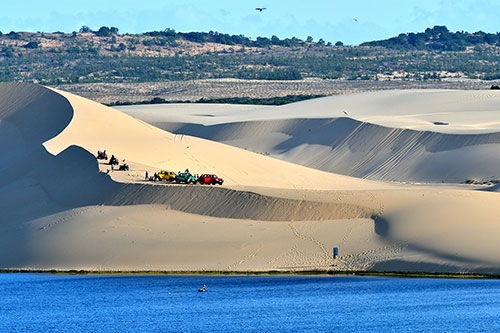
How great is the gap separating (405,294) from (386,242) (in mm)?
10473

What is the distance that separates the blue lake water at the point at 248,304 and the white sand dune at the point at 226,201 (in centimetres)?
283

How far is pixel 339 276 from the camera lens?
64.9 meters

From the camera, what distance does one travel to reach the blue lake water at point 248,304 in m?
52.1

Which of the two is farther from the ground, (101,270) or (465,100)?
(465,100)

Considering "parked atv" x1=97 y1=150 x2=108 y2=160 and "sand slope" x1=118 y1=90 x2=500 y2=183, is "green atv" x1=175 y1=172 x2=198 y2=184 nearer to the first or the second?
"parked atv" x1=97 y1=150 x2=108 y2=160

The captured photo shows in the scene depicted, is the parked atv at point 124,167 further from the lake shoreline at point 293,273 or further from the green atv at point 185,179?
the lake shoreline at point 293,273

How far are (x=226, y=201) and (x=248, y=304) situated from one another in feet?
54.6

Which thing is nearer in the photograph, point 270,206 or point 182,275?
point 182,275

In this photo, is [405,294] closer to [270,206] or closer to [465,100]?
[270,206]

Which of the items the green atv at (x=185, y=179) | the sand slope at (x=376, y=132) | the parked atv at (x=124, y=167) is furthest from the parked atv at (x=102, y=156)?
the sand slope at (x=376, y=132)

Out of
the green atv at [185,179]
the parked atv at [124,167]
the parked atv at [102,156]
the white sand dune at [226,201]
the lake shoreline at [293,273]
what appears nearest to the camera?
the lake shoreline at [293,273]

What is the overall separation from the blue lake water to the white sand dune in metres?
2.83

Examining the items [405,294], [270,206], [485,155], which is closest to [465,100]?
[485,155]

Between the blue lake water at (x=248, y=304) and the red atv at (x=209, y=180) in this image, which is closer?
the blue lake water at (x=248, y=304)
